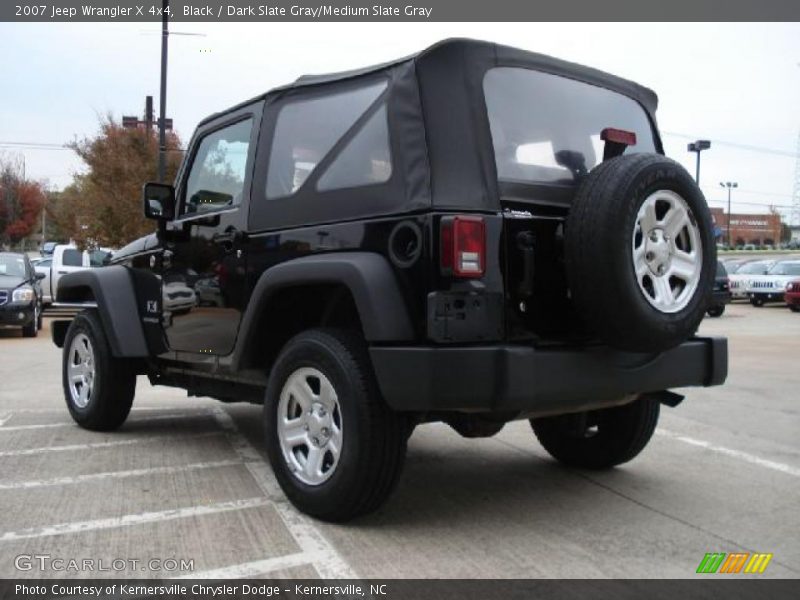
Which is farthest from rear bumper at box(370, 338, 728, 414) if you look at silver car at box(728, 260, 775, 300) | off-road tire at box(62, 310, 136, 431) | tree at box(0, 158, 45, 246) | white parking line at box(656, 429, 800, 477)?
tree at box(0, 158, 45, 246)

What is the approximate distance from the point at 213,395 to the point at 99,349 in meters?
1.08

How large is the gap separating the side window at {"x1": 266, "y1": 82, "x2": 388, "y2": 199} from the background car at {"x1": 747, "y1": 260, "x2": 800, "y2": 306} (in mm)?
24011

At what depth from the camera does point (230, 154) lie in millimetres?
4746

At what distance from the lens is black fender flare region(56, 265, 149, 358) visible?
17.4ft

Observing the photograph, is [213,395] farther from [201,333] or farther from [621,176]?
[621,176]

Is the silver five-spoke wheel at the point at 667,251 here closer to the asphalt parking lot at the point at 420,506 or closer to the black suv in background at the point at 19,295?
the asphalt parking lot at the point at 420,506

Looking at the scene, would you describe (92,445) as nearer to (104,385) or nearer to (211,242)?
(104,385)

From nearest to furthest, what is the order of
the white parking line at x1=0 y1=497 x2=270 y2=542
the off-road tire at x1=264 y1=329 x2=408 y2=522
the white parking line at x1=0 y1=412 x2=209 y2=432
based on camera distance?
the off-road tire at x1=264 y1=329 x2=408 y2=522, the white parking line at x1=0 y1=497 x2=270 y2=542, the white parking line at x1=0 y1=412 x2=209 y2=432

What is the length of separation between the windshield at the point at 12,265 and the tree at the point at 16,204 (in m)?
39.7

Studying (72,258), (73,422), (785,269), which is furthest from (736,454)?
(785,269)

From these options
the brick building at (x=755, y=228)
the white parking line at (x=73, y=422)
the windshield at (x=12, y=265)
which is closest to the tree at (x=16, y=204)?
the windshield at (x=12, y=265)

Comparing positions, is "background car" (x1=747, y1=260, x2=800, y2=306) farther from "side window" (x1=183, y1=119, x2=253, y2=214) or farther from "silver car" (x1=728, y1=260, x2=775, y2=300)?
"side window" (x1=183, y1=119, x2=253, y2=214)

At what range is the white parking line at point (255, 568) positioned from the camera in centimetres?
302

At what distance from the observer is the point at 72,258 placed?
18.8 meters
